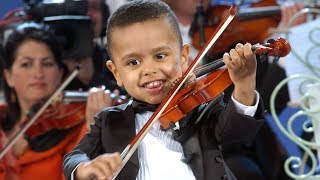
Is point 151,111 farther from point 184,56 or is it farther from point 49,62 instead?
point 49,62

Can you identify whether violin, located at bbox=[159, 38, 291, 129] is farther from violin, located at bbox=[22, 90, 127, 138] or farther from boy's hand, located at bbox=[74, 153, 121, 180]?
violin, located at bbox=[22, 90, 127, 138]

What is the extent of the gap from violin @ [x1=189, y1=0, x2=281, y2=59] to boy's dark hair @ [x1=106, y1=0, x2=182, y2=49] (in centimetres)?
69

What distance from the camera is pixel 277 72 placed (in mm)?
1987

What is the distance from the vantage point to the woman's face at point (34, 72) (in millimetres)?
1999

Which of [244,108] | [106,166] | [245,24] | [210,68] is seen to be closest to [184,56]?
[210,68]

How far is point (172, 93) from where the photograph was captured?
113 cm

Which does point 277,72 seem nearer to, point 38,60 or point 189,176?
point 38,60

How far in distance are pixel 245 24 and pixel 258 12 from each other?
2.2 inches

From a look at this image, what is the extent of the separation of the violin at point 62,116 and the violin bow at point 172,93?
0.78m

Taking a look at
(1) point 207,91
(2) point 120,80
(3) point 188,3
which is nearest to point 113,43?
(2) point 120,80

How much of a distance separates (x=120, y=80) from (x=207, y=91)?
0.18 metres

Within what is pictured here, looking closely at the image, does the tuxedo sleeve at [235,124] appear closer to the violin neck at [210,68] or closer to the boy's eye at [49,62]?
the violin neck at [210,68]

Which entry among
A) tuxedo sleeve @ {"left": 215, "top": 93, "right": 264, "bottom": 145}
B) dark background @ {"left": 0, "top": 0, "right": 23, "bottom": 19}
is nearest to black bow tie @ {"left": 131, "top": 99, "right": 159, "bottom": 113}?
tuxedo sleeve @ {"left": 215, "top": 93, "right": 264, "bottom": 145}

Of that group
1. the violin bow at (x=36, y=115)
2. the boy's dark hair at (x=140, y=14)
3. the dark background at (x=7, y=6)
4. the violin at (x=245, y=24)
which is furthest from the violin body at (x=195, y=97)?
the dark background at (x=7, y=6)
